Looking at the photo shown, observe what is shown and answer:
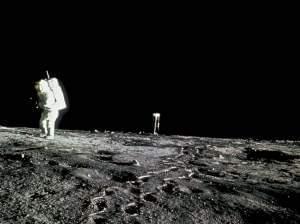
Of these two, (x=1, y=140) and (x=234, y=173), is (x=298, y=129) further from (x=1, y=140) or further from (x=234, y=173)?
(x=1, y=140)

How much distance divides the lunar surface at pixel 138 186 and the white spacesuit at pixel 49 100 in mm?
751

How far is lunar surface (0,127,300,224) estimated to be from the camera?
2.96 m

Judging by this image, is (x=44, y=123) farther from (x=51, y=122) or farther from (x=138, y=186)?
(x=138, y=186)

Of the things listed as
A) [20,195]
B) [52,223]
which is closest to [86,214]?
[52,223]

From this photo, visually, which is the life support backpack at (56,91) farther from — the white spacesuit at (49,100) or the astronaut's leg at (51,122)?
the astronaut's leg at (51,122)

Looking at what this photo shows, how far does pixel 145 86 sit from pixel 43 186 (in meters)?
10.1

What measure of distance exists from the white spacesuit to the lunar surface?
2.46 ft

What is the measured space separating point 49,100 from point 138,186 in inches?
132

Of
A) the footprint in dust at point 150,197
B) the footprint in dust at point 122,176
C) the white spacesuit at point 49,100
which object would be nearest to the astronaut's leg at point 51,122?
the white spacesuit at point 49,100

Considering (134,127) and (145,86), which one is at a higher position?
(145,86)

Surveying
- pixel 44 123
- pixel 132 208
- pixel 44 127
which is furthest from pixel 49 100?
pixel 132 208

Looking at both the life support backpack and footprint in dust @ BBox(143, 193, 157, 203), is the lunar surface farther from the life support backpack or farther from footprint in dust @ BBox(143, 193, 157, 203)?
the life support backpack

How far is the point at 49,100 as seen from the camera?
20.7 feet

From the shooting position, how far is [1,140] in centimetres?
566
